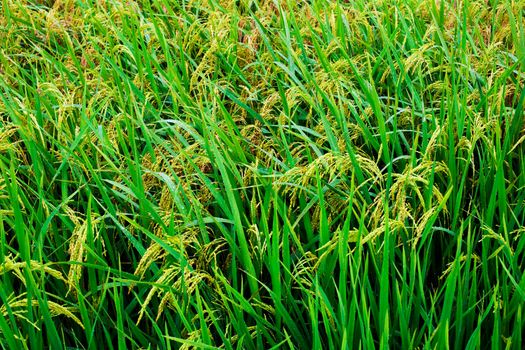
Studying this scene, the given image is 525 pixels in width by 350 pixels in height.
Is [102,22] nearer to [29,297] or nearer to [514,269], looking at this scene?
[29,297]

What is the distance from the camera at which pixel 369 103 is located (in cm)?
203

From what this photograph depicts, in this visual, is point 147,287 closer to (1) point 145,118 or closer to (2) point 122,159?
(2) point 122,159

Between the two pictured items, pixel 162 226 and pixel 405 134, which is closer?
pixel 162 226

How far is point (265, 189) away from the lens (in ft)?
5.72

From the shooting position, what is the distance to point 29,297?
1.41m

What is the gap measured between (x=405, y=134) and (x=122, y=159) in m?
0.82

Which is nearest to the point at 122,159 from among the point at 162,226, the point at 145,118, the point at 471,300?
the point at 145,118

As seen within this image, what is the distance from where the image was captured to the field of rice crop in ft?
4.78

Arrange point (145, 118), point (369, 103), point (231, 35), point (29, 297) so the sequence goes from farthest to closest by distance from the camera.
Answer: point (231, 35) < point (145, 118) < point (369, 103) < point (29, 297)

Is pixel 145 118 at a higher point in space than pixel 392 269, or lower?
higher

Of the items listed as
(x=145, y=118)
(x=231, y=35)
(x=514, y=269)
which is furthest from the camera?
(x=231, y=35)

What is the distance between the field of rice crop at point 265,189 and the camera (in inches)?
57.4

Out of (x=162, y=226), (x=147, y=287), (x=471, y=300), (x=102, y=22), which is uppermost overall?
(x=102, y=22)

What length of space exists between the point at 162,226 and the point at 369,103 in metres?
0.76
